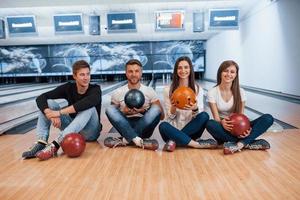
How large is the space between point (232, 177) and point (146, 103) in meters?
0.96

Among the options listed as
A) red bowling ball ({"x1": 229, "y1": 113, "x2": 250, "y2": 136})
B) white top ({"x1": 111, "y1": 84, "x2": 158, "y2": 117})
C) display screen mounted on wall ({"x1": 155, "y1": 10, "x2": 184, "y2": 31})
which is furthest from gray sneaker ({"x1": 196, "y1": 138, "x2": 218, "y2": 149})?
display screen mounted on wall ({"x1": 155, "y1": 10, "x2": 184, "y2": 31})

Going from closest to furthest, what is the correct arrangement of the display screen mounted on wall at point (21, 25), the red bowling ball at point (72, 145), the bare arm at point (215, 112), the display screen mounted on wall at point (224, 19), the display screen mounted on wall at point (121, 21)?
1. the red bowling ball at point (72, 145)
2. the bare arm at point (215, 112)
3. the display screen mounted on wall at point (224, 19)
4. the display screen mounted on wall at point (121, 21)
5. the display screen mounted on wall at point (21, 25)

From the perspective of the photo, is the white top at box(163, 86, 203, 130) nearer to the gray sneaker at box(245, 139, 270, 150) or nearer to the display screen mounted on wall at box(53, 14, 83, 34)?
the gray sneaker at box(245, 139, 270, 150)

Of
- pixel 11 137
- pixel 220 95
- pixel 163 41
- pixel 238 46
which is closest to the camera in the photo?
pixel 220 95

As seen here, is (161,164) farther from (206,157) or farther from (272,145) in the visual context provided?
(272,145)

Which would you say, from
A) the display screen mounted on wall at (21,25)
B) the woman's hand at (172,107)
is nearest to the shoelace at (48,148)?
the woman's hand at (172,107)

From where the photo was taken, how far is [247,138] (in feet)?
7.06

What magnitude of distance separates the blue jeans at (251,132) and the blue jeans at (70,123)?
0.87 metres

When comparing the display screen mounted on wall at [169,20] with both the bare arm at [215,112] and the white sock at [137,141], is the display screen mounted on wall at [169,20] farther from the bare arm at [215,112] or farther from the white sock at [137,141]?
the white sock at [137,141]

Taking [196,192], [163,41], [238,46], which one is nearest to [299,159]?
[196,192]

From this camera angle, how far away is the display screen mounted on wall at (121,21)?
6.02 metres

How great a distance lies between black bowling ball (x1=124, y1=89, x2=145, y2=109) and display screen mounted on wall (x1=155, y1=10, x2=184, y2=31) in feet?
13.3

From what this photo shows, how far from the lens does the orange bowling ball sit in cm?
208

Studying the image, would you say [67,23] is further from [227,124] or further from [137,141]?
[227,124]
